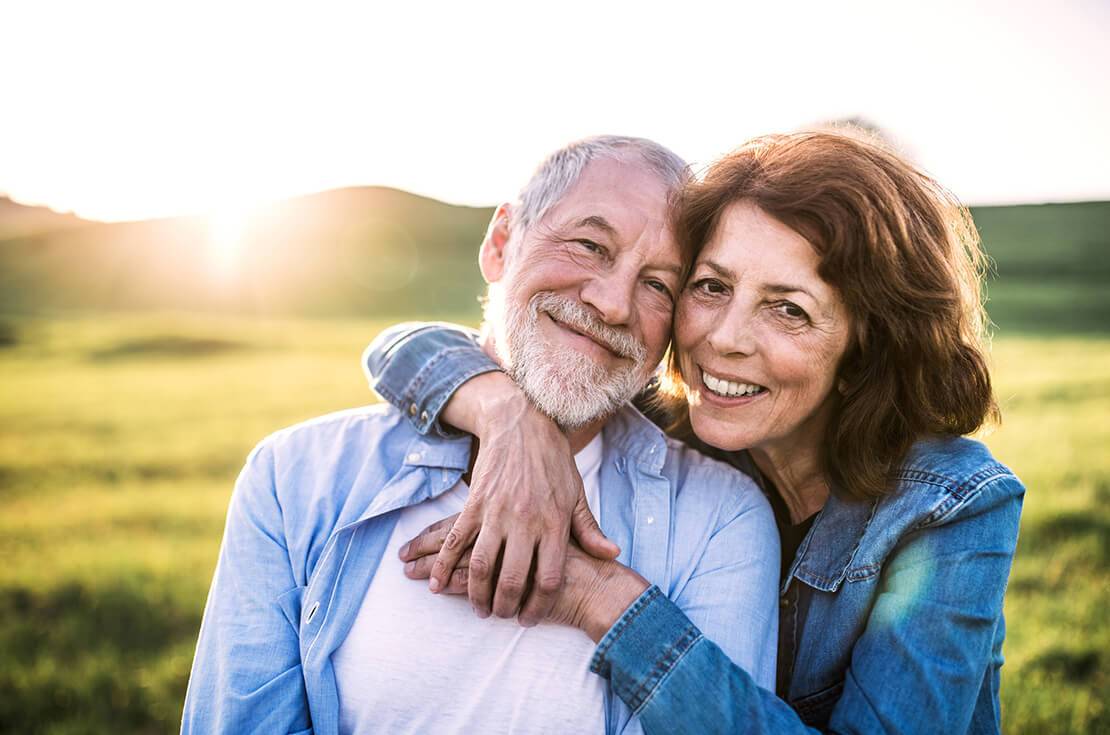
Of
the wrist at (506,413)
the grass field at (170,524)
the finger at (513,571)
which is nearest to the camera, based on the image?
the finger at (513,571)

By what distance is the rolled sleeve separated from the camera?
2.94m

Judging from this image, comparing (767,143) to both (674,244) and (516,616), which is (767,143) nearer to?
(674,244)

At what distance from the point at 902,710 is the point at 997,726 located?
784mm

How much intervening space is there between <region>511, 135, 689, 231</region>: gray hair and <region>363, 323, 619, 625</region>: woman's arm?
2.17ft

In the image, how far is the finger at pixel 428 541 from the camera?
2566 millimetres

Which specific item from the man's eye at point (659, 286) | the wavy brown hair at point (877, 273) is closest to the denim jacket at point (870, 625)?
the wavy brown hair at point (877, 273)

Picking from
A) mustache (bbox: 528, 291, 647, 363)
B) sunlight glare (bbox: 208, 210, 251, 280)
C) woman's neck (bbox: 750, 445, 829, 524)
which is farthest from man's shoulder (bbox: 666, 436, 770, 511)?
sunlight glare (bbox: 208, 210, 251, 280)

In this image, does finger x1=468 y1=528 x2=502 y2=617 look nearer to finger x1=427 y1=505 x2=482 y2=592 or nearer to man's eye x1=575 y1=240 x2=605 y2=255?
finger x1=427 y1=505 x2=482 y2=592

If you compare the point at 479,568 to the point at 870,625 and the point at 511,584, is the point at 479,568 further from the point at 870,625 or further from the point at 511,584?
the point at 870,625

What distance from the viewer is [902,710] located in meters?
2.25

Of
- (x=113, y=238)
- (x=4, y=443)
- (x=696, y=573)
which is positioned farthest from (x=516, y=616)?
(x=113, y=238)

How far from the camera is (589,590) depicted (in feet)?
7.98

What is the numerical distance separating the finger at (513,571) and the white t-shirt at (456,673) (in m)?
0.21

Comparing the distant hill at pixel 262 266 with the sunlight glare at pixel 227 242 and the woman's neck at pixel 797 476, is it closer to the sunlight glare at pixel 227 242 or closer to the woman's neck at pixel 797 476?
the sunlight glare at pixel 227 242
